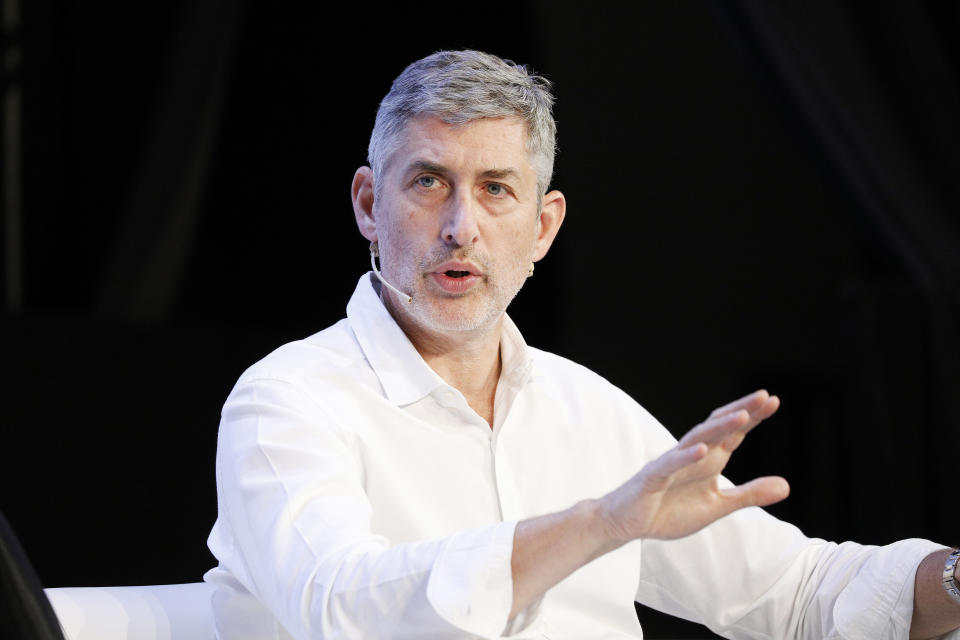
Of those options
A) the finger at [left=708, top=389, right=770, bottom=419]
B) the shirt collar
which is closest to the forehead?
the shirt collar

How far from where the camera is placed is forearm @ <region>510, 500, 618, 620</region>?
140 centimetres

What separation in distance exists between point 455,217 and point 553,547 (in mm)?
612

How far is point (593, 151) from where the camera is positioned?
5.88m

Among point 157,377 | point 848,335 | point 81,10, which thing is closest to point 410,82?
point 157,377

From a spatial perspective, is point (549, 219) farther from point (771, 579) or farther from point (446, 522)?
point (771, 579)

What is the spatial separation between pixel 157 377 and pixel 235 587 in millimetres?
2016

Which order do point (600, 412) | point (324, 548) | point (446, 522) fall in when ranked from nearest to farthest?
point (324, 548), point (446, 522), point (600, 412)

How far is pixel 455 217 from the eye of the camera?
185 centimetres

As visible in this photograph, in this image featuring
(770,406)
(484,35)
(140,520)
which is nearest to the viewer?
(770,406)

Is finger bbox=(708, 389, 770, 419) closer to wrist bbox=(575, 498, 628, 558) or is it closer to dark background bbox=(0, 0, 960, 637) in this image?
wrist bbox=(575, 498, 628, 558)

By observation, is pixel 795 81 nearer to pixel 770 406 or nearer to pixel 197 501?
pixel 197 501

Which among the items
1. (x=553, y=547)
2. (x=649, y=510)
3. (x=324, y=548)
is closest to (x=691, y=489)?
(x=649, y=510)

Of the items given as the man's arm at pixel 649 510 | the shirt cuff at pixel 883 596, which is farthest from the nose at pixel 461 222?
the shirt cuff at pixel 883 596

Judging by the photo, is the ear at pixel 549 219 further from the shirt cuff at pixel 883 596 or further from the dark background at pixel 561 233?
the dark background at pixel 561 233
